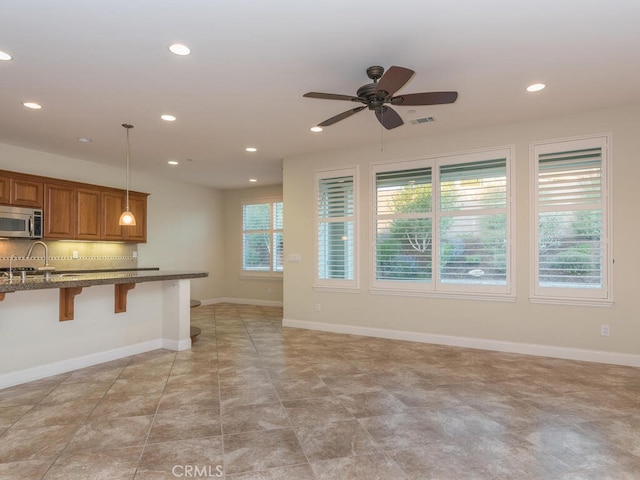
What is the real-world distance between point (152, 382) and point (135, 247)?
175 inches

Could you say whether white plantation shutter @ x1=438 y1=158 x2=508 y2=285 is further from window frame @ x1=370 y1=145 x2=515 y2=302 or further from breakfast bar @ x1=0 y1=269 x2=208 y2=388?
breakfast bar @ x1=0 y1=269 x2=208 y2=388

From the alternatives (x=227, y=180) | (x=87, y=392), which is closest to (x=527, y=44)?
(x=87, y=392)

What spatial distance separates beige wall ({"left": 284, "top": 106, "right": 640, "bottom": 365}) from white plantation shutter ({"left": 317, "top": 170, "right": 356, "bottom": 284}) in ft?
0.53

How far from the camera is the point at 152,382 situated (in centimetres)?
365

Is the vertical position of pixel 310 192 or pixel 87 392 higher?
pixel 310 192

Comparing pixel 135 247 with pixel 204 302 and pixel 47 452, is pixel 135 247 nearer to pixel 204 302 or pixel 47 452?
pixel 204 302

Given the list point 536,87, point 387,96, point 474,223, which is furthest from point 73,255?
point 536,87

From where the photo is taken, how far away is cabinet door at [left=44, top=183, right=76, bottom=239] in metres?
5.78

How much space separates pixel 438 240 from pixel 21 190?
5.81 metres

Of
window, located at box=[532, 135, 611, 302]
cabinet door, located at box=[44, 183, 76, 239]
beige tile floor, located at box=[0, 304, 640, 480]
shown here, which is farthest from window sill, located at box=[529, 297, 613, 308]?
cabinet door, located at box=[44, 183, 76, 239]

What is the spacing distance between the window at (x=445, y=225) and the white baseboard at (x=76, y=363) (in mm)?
3100

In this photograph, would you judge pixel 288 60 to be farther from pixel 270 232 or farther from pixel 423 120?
pixel 270 232

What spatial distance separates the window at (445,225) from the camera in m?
4.85

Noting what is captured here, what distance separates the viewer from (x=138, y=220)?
23.6 feet
